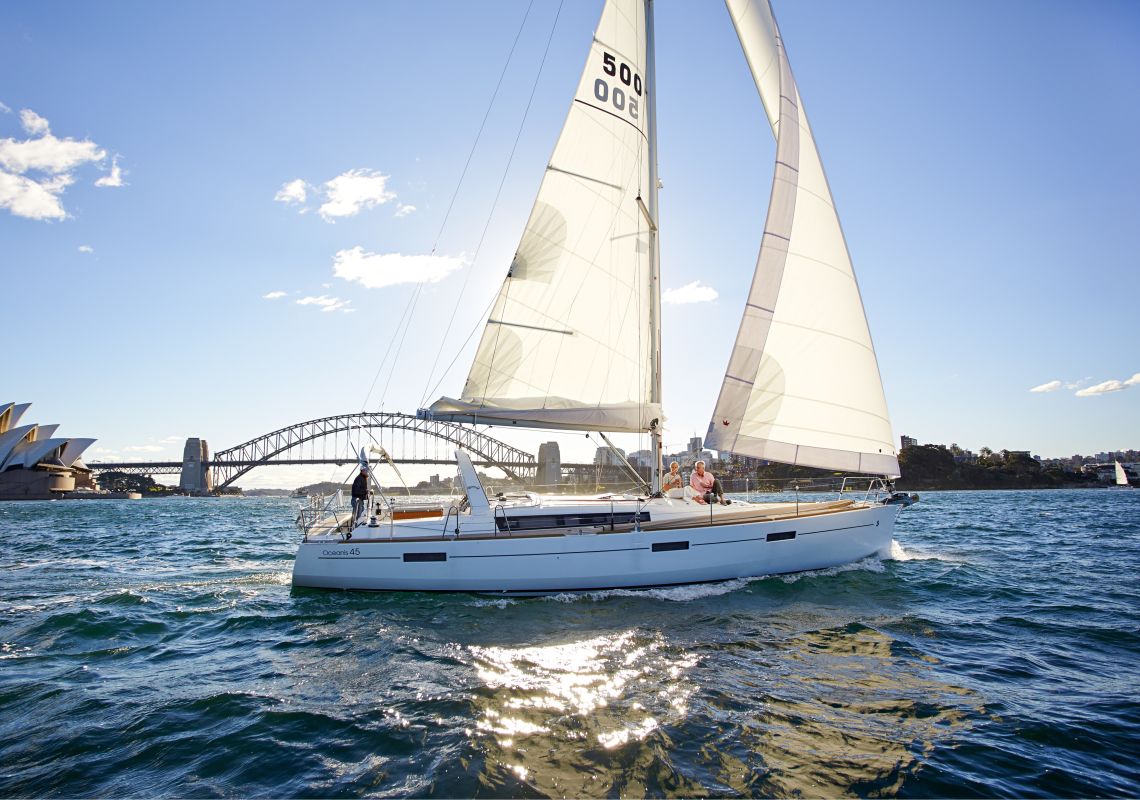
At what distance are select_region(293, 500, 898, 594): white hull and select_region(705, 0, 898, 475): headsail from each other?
166 centimetres

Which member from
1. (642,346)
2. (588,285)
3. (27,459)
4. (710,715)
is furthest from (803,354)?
(27,459)

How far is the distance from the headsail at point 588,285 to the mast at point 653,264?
0.18 ft

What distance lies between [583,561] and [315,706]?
4198mm

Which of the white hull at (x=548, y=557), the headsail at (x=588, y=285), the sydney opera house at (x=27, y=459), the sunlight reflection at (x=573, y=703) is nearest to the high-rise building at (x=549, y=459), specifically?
the headsail at (x=588, y=285)

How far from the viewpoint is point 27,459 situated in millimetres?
72500

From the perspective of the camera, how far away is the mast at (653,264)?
33.5 feet

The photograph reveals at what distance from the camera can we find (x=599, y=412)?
384 inches

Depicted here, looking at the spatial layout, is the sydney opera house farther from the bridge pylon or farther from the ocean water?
the ocean water

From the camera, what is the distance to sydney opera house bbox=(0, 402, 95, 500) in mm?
71294

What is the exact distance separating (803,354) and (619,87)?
573 cm

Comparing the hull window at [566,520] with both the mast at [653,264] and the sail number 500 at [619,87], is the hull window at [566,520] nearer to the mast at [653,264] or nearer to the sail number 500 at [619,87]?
the mast at [653,264]

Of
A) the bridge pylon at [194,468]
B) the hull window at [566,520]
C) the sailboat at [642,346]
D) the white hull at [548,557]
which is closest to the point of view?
the white hull at [548,557]

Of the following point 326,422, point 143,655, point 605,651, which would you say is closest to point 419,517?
point 143,655

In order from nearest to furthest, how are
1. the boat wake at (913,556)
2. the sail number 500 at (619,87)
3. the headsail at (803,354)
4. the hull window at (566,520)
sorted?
the hull window at (566,520)
the headsail at (803,354)
the sail number 500 at (619,87)
the boat wake at (913,556)
